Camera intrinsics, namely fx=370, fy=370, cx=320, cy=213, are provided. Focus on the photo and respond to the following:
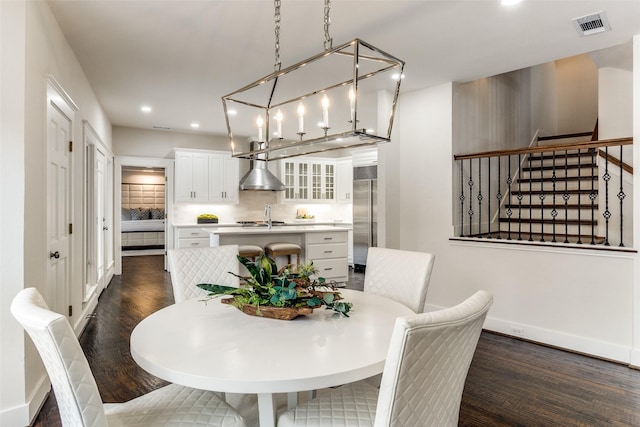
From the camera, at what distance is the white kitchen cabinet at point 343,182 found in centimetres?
805

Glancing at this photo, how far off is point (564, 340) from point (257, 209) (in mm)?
5612

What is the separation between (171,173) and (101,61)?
351 centimetres

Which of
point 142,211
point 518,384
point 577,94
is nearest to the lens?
point 518,384

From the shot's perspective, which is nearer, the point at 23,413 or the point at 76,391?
the point at 76,391

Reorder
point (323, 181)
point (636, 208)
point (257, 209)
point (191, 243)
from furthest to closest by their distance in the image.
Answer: point (323, 181)
point (257, 209)
point (191, 243)
point (636, 208)

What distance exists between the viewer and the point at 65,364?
0.98 m

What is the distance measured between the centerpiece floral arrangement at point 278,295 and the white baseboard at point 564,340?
8.22ft

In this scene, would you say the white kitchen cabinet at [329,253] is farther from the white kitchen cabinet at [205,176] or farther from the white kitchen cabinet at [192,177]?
the white kitchen cabinet at [192,177]

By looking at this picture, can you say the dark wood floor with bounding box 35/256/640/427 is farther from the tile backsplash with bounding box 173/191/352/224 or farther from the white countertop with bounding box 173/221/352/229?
the tile backsplash with bounding box 173/191/352/224

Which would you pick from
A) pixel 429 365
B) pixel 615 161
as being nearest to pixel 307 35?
pixel 429 365

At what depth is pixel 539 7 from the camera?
2484 mm

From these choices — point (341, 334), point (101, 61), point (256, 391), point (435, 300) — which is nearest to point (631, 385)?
point (435, 300)

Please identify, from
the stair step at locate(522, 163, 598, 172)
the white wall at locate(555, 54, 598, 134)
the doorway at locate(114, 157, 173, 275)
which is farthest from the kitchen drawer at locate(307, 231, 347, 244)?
the doorway at locate(114, 157, 173, 275)

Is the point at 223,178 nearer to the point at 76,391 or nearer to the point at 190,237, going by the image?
the point at 190,237
